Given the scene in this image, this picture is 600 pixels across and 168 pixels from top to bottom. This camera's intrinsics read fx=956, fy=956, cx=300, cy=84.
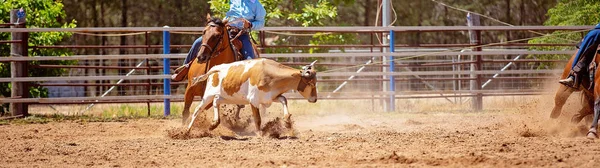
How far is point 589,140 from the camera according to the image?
871cm

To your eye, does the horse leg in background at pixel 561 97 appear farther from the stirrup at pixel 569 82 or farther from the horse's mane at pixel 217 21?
the horse's mane at pixel 217 21

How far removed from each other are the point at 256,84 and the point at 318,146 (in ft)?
4.25

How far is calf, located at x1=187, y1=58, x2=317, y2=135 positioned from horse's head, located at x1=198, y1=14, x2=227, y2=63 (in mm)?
293

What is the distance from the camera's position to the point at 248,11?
11.0m

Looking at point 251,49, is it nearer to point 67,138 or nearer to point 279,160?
point 67,138

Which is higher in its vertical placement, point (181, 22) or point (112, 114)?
point (181, 22)

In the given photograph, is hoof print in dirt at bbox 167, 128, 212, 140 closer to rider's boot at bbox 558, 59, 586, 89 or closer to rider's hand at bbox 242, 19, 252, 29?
rider's hand at bbox 242, 19, 252, 29

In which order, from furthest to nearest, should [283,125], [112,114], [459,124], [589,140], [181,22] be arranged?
[181,22], [112,114], [459,124], [283,125], [589,140]

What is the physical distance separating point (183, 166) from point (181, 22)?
22197mm

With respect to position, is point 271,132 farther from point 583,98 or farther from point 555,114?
point 583,98

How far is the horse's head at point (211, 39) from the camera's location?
9945 millimetres

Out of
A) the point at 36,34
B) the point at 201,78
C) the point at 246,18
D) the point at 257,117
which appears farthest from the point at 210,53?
the point at 36,34

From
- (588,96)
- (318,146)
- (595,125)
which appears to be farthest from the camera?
(588,96)

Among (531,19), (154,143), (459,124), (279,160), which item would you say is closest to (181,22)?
(531,19)
